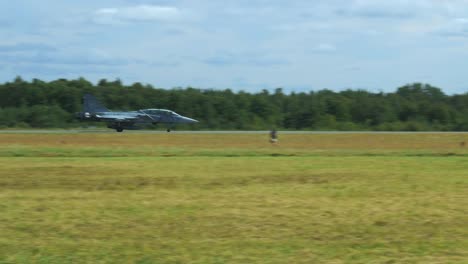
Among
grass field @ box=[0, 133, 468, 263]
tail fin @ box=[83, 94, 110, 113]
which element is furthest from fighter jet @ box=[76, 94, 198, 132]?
grass field @ box=[0, 133, 468, 263]

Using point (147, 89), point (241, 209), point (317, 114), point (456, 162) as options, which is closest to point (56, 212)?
point (241, 209)

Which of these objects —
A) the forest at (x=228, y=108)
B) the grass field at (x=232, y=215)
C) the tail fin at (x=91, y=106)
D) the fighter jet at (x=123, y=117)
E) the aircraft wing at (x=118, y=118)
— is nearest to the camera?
the grass field at (x=232, y=215)

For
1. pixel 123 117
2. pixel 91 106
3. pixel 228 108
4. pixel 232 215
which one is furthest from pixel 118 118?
pixel 232 215

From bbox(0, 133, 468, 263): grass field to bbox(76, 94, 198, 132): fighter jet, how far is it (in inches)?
1298

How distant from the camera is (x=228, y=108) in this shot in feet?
238

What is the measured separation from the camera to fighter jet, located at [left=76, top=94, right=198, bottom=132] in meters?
51.8

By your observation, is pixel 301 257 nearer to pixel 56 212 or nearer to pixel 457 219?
pixel 457 219

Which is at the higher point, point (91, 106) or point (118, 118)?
point (91, 106)

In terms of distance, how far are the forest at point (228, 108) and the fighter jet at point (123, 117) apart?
11.3 m

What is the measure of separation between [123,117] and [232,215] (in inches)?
1627

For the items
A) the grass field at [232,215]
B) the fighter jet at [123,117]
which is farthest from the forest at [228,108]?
the grass field at [232,215]

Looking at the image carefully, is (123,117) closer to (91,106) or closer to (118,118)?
(118,118)

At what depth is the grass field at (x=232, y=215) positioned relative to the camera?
9.02 m

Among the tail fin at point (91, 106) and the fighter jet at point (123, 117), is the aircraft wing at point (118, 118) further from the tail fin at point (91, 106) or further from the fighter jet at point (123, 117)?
the tail fin at point (91, 106)
